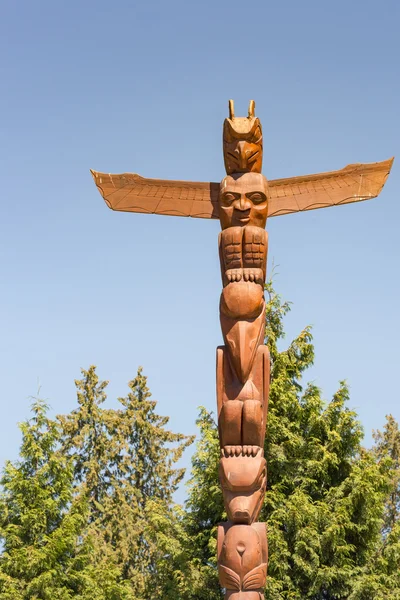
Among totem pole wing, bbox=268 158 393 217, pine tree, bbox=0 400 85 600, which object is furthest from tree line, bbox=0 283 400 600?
totem pole wing, bbox=268 158 393 217

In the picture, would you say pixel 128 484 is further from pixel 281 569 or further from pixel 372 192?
pixel 372 192

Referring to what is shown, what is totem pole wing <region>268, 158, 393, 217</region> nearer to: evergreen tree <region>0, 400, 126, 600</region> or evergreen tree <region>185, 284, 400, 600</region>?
evergreen tree <region>185, 284, 400, 600</region>

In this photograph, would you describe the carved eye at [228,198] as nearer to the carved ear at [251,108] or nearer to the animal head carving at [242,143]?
the animal head carving at [242,143]

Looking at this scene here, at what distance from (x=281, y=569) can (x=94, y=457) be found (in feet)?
38.6

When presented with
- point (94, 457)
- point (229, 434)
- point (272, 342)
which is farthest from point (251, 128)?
point (94, 457)

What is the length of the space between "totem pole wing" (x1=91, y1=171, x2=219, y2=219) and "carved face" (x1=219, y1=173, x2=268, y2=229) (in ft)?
2.14

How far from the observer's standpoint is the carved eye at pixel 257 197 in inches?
419

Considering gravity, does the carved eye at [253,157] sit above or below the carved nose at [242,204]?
above

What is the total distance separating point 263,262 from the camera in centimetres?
1048

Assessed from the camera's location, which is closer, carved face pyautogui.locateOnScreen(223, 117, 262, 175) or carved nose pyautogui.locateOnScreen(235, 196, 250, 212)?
carved nose pyautogui.locateOnScreen(235, 196, 250, 212)

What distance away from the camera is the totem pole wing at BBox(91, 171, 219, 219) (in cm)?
1146

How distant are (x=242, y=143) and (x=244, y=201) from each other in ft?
2.75

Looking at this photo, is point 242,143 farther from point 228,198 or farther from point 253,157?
point 228,198

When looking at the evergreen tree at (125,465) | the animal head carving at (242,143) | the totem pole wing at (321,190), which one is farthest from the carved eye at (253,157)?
the evergreen tree at (125,465)
